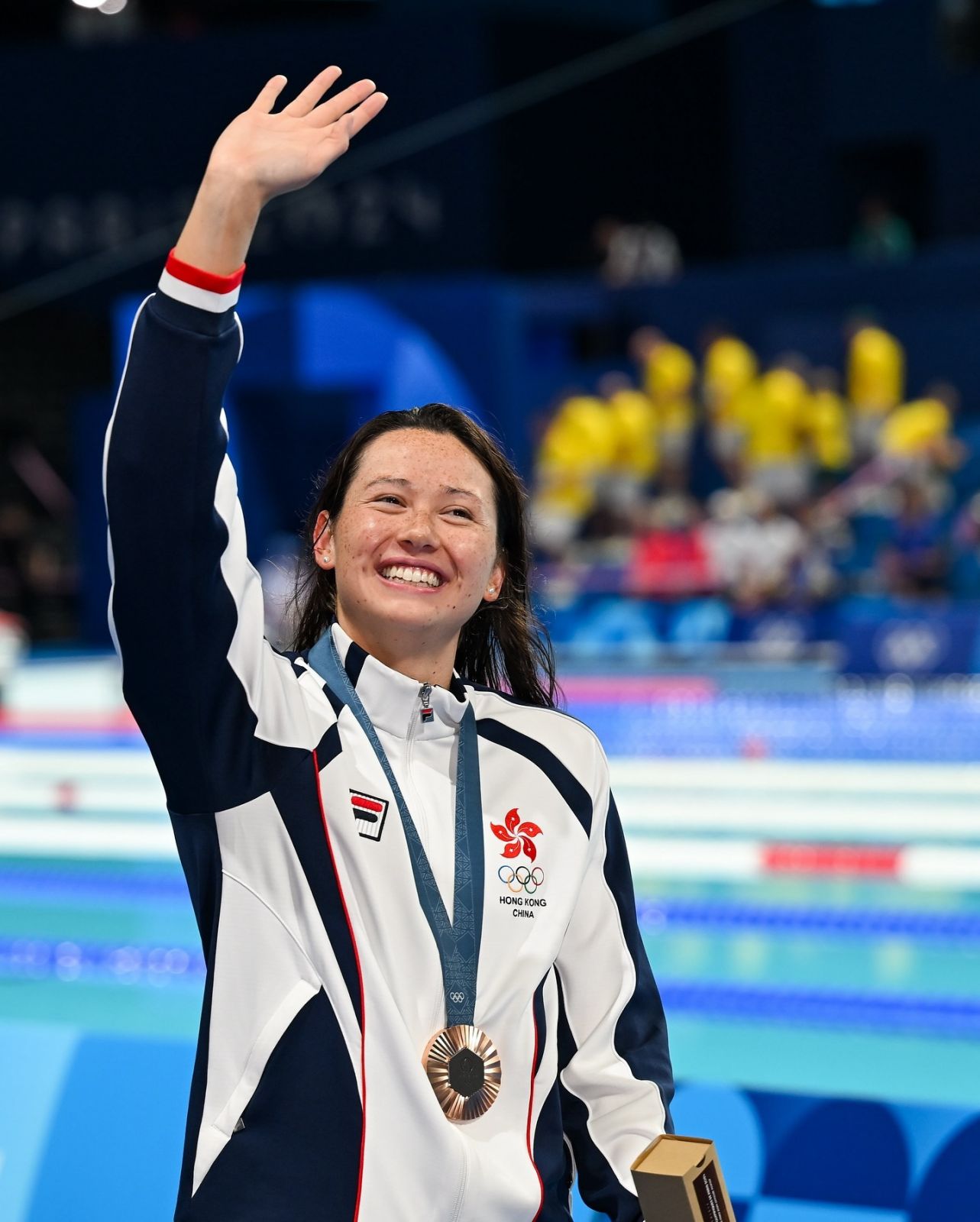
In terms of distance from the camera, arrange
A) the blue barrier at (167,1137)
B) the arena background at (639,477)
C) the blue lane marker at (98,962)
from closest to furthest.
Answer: the blue barrier at (167,1137)
the arena background at (639,477)
the blue lane marker at (98,962)

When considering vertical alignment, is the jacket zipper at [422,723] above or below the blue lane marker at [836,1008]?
above

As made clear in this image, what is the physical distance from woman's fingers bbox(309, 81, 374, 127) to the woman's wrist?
0.41 ft

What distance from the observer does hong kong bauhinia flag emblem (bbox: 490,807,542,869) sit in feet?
4.94

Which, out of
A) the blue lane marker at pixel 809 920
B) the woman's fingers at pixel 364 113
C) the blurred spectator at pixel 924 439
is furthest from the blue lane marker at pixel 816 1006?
the blurred spectator at pixel 924 439

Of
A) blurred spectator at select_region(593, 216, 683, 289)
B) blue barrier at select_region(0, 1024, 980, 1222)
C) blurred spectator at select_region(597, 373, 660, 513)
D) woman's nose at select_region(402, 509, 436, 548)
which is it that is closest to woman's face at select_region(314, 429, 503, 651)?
woman's nose at select_region(402, 509, 436, 548)

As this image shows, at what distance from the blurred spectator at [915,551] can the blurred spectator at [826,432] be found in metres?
0.95

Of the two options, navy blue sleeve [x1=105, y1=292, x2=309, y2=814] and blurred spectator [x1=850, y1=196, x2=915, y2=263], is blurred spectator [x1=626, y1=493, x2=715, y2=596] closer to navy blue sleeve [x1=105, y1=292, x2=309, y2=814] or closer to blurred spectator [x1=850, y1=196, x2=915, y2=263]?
blurred spectator [x1=850, y1=196, x2=915, y2=263]

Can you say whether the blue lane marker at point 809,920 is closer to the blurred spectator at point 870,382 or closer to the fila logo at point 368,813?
the fila logo at point 368,813

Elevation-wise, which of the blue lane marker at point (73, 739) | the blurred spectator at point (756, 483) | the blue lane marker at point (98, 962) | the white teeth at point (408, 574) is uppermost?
the blurred spectator at point (756, 483)

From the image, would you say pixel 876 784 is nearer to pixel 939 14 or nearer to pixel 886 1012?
pixel 886 1012

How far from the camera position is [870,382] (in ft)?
37.6

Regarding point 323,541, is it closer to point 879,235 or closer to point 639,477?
point 639,477

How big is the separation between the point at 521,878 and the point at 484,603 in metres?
0.37

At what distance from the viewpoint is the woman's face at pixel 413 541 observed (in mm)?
1517
